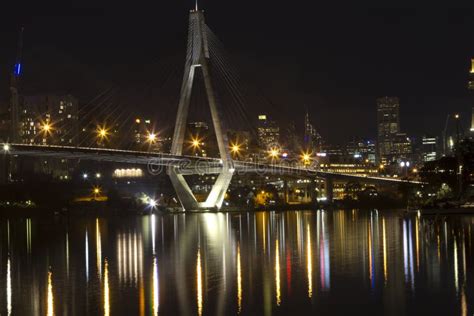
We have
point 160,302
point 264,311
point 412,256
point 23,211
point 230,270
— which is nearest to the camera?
point 264,311

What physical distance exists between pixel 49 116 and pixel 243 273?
6139cm

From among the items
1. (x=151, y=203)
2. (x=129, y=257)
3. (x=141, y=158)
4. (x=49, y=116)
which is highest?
(x=49, y=116)

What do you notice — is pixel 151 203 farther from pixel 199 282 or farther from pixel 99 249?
pixel 199 282

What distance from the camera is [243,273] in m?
19.9

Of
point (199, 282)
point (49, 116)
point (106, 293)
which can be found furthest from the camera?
point (49, 116)

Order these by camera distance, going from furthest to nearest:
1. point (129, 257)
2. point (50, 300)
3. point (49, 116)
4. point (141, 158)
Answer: point (49, 116)
point (141, 158)
point (129, 257)
point (50, 300)

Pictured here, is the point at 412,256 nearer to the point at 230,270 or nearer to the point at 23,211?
the point at 230,270

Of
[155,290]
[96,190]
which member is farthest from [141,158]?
[155,290]

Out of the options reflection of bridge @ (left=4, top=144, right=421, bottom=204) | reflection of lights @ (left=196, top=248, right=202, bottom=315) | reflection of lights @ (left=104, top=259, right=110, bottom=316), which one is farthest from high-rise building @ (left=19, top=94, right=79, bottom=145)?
reflection of lights @ (left=104, top=259, right=110, bottom=316)

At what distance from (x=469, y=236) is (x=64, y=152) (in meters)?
23.4

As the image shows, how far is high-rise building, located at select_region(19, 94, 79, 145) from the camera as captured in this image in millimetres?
73475

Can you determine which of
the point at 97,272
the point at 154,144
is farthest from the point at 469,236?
the point at 154,144

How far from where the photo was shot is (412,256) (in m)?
22.7

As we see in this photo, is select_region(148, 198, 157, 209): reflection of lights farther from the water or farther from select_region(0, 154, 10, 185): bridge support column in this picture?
the water
